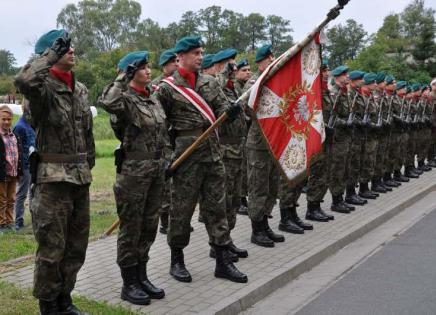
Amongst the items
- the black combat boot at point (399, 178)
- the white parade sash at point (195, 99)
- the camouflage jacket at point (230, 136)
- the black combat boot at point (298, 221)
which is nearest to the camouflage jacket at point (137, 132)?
the white parade sash at point (195, 99)

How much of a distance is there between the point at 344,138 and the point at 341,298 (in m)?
4.38

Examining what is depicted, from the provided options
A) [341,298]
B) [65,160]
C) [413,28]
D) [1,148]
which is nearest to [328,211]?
[341,298]

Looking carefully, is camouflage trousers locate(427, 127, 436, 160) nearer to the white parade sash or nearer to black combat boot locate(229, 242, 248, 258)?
black combat boot locate(229, 242, 248, 258)

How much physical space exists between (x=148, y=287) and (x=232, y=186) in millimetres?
2051

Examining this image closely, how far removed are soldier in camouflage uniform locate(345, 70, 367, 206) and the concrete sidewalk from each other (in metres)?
0.98

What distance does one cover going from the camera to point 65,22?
312 feet

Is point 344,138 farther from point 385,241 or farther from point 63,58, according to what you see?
point 63,58

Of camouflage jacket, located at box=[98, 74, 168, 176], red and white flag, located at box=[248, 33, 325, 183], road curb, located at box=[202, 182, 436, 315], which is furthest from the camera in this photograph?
red and white flag, located at box=[248, 33, 325, 183]

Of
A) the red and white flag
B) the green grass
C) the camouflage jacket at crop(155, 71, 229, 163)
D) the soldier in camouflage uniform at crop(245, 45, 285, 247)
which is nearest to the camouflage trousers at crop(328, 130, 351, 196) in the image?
the soldier in camouflage uniform at crop(245, 45, 285, 247)

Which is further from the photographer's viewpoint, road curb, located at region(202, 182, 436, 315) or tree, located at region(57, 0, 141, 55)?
tree, located at region(57, 0, 141, 55)

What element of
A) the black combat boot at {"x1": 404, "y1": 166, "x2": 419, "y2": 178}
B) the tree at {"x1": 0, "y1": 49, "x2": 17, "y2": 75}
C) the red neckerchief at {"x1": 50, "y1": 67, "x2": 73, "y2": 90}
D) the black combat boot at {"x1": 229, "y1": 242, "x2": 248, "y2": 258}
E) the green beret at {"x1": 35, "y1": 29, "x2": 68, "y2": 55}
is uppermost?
the tree at {"x1": 0, "y1": 49, "x2": 17, "y2": 75}

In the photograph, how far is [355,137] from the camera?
10133 millimetres

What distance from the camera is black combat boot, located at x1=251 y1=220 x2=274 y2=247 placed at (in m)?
7.13

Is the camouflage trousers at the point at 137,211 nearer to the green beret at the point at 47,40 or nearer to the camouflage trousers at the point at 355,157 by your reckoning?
the green beret at the point at 47,40
